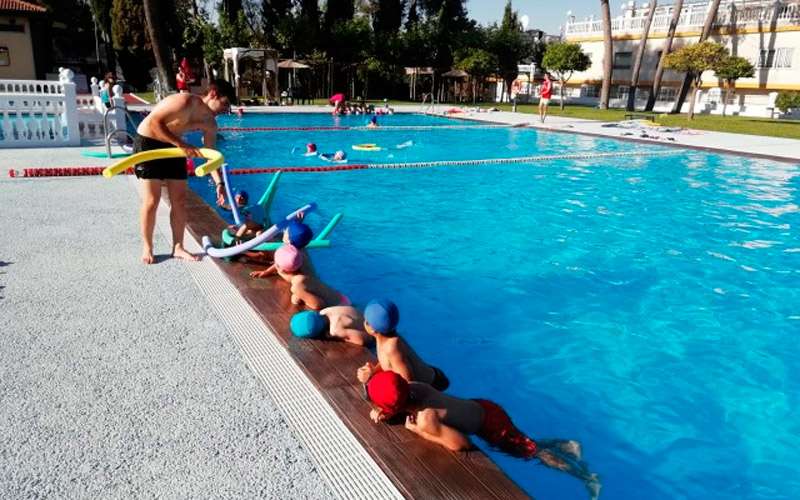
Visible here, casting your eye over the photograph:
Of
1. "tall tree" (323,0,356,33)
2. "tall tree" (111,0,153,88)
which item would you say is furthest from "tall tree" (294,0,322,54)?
"tall tree" (111,0,153,88)

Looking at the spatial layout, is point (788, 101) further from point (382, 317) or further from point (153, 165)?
point (382, 317)

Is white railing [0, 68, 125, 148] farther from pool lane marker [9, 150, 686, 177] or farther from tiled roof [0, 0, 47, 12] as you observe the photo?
tiled roof [0, 0, 47, 12]

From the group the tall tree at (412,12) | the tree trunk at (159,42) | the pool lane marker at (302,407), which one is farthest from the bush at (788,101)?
the pool lane marker at (302,407)

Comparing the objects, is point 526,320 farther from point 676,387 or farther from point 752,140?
point 752,140

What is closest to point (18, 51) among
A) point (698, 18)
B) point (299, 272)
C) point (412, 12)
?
point (412, 12)

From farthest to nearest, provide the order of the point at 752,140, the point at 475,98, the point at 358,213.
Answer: the point at 475,98 → the point at 752,140 → the point at 358,213

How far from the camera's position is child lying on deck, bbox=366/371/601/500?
2814 mm

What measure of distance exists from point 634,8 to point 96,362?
2104 inches

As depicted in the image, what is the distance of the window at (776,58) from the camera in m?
36.4

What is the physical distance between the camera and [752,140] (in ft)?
63.5

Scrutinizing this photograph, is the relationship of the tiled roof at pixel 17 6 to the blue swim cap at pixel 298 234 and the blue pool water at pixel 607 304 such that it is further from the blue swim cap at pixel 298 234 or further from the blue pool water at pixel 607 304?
the blue swim cap at pixel 298 234

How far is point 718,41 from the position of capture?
40.0m

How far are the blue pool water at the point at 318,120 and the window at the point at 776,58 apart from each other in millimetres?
23637

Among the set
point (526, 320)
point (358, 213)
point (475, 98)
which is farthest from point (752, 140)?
point (475, 98)
